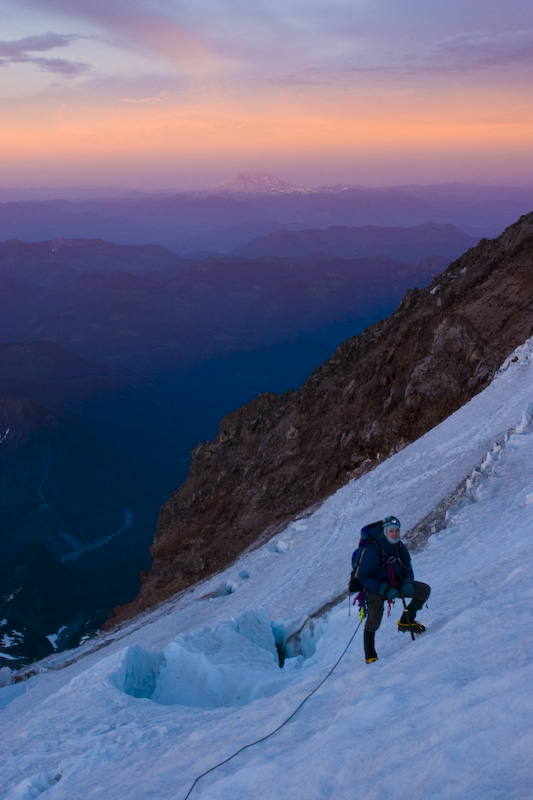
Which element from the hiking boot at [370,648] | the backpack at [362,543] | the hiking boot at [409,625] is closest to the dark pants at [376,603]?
the hiking boot at [370,648]

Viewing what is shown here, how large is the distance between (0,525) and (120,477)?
39917 millimetres

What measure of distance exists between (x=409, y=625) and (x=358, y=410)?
2131 cm

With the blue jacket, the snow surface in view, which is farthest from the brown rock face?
the blue jacket

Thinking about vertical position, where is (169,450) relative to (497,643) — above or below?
below

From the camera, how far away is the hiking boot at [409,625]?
7312 millimetres

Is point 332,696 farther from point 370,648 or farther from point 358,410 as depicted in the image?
point 358,410

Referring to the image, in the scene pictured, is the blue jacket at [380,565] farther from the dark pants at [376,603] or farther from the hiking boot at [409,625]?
the hiking boot at [409,625]

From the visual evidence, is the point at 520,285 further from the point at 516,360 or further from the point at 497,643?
the point at 497,643

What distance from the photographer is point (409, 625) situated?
7.40 metres

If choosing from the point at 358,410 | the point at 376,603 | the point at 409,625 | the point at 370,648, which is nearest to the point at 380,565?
the point at 376,603

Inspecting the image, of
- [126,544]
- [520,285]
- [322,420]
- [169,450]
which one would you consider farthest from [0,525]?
[520,285]

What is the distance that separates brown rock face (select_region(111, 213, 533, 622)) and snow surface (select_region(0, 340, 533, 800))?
31.7 feet

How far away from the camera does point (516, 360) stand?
792 inches

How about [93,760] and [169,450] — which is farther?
[169,450]
